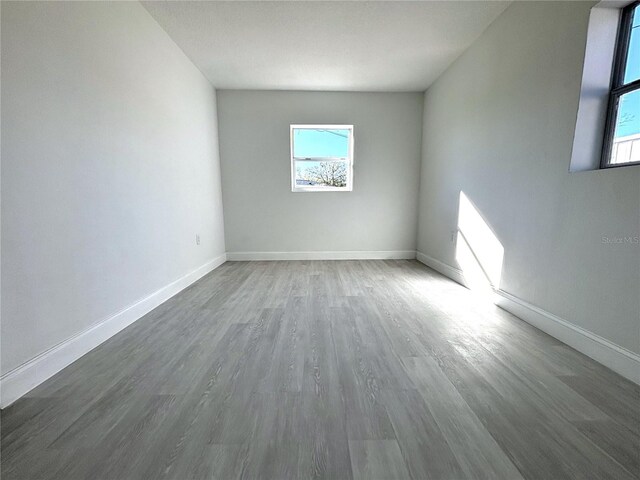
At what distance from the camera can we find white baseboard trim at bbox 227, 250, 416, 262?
4621mm

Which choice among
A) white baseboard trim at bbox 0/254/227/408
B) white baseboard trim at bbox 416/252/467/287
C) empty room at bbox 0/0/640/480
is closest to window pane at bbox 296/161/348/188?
empty room at bbox 0/0/640/480

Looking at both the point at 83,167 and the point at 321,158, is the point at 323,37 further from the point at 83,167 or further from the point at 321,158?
the point at 83,167

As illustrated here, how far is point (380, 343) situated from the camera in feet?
6.17

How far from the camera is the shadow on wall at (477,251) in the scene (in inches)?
103

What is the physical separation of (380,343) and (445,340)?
0.47 meters

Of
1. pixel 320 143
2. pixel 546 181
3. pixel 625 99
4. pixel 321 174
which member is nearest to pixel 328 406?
pixel 546 181

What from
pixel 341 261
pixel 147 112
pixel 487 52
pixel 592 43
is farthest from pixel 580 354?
pixel 147 112

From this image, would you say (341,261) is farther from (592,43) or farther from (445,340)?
(592,43)

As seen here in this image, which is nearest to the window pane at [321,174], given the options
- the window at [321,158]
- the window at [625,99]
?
the window at [321,158]

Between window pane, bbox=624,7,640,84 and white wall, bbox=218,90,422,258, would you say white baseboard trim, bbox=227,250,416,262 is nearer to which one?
white wall, bbox=218,90,422,258

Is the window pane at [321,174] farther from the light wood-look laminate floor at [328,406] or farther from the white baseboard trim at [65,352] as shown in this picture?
the light wood-look laminate floor at [328,406]

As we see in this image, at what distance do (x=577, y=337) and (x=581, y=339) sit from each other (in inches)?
1.1

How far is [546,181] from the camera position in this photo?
6.68 ft

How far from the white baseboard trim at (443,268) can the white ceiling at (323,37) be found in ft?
8.41
